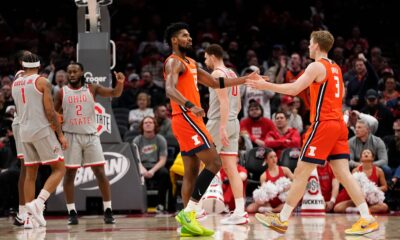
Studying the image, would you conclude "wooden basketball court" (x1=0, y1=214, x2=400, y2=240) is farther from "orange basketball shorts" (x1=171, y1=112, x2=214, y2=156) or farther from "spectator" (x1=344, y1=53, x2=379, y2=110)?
"spectator" (x1=344, y1=53, x2=379, y2=110)

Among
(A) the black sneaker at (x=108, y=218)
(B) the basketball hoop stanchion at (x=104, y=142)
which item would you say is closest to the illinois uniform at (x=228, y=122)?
(A) the black sneaker at (x=108, y=218)

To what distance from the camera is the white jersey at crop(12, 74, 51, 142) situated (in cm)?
1028

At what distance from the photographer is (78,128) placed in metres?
11.0

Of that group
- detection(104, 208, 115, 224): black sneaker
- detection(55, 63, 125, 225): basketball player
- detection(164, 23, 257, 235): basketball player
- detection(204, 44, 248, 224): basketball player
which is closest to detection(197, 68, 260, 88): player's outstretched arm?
detection(164, 23, 257, 235): basketball player

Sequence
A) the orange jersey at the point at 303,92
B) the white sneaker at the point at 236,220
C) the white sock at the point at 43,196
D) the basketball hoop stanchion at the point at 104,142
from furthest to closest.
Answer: the orange jersey at the point at 303,92 → the basketball hoop stanchion at the point at 104,142 → the white sock at the point at 43,196 → the white sneaker at the point at 236,220

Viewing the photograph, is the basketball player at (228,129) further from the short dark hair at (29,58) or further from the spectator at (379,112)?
the spectator at (379,112)

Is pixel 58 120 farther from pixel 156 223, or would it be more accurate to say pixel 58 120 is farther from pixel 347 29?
pixel 347 29

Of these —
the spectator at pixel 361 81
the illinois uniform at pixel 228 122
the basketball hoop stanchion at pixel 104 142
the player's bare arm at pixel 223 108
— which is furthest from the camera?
the spectator at pixel 361 81

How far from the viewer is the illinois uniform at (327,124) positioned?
8.65 meters

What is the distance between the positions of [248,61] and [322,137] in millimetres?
9109

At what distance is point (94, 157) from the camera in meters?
11.0

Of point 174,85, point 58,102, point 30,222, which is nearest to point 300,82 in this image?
point 174,85

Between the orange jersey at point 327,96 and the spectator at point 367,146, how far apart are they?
4514 millimetres

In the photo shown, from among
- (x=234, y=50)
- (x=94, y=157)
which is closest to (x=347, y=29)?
Answer: (x=234, y=50)
